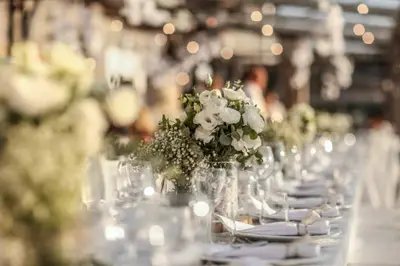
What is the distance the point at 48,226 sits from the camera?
1490 millimetres

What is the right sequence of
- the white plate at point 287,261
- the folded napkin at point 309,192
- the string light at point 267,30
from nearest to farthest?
1. the white plate at point 287,261
2. the folded napkin at point 309,192
3. the string light at point 267,30

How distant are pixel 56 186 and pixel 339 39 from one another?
11.6 metres

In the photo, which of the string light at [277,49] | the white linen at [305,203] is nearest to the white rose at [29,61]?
the white linen at [305,203]

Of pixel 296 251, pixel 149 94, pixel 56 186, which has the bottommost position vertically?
pixel 296 251

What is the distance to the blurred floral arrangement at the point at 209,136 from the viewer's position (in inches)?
114

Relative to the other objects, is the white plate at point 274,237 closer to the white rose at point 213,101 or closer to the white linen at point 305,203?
the white rose at point 213,101

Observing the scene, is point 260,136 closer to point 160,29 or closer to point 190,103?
point 190,103

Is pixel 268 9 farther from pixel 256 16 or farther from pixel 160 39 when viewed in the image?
pixel 160 39

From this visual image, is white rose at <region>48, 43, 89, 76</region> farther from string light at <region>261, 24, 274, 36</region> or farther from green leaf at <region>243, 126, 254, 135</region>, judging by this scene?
string light at <region>261, 24, 274, 36</region>

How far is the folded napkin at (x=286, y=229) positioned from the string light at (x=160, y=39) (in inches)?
528

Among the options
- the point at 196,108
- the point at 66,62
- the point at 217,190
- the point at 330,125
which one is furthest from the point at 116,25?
the point at 66,62

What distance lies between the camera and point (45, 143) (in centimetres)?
146

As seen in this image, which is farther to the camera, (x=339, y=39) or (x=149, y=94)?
(x=149, y=94)

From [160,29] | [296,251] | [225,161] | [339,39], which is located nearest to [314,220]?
[225,161]
